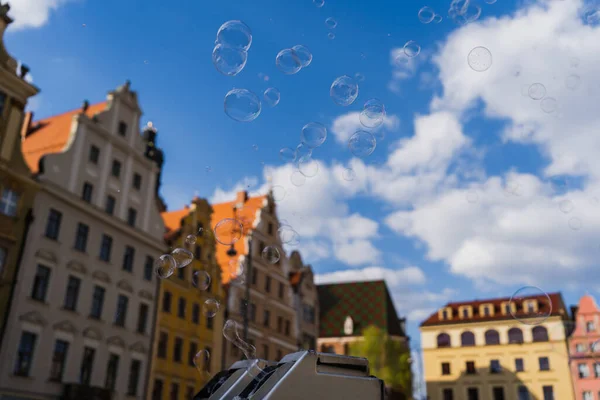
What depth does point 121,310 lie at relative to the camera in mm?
28938

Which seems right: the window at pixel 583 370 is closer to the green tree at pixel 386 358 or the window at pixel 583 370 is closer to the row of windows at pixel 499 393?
the row of windows at pixel 499 393

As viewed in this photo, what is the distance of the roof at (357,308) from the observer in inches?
2365

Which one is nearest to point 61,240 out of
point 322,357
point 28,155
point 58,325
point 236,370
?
point 58,325

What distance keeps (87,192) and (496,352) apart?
45682 millimetres

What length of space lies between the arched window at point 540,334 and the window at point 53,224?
48281 mm

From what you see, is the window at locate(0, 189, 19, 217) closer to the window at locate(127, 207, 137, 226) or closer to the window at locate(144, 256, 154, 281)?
the window at locate(127, 207, 137, 226)

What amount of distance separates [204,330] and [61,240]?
12.2 meters

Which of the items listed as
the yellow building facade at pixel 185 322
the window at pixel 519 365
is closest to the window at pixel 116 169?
the yellow building facade at pixel 185 322

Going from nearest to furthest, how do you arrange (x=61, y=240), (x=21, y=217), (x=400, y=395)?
(x=21, y=217) < (x=61, y=240) < (x=400, y=395)

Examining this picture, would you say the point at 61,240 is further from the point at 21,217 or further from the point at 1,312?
the point at 1,312

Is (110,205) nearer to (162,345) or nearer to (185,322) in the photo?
(162,345)

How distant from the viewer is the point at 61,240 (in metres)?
25.7

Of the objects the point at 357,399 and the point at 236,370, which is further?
the point at 236,370

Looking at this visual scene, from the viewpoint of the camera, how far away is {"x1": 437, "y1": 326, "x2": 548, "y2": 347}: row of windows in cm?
5597
